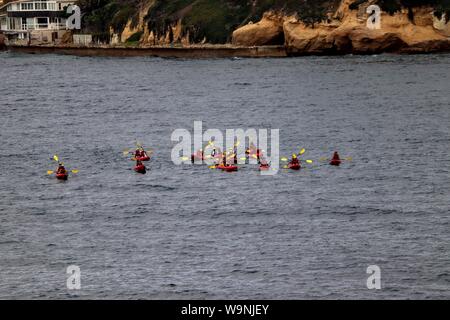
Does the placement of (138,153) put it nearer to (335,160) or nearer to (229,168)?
(229,168)

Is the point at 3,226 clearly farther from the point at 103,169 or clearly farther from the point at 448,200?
the point at 448,200

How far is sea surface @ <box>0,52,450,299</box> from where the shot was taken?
74.6 metres

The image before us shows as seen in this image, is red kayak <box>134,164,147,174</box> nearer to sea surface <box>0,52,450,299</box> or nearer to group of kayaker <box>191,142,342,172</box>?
sea surface <box>0,52,450,299</box>

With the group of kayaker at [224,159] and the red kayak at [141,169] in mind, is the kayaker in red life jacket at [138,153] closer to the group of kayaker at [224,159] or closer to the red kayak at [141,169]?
the group of kayaker at [224,159]

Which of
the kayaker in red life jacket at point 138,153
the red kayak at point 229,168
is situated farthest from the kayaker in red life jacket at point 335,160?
the kayaker in red life jacket at point 138,153

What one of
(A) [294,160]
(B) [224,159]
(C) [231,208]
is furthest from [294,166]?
(C) [231,208]

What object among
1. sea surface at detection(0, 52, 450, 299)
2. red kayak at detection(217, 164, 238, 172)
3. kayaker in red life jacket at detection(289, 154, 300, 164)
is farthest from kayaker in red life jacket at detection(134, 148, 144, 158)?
kayaker in red life jacket at detection(289, 154, 300, 164)

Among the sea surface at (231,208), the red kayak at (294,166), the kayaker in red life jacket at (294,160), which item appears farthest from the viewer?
the kayaker in red life jacket at (294,160)

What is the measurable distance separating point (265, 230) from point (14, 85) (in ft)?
383

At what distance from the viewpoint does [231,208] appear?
303 feet

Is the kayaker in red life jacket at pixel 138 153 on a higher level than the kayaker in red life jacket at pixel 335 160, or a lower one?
higher

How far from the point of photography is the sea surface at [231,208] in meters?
74.6

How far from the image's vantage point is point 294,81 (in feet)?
597
